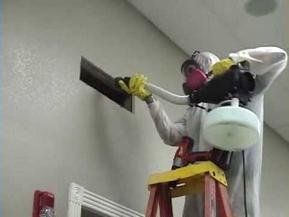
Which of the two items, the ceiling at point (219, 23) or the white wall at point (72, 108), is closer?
the white wall at point (72, 108)

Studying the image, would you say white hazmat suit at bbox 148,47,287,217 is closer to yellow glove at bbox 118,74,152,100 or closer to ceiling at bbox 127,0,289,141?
yellow glove at bbox 118,74,152,100

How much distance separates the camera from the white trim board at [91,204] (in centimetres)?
254

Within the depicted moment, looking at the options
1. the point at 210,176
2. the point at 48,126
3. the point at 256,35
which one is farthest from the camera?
the point at 256,35

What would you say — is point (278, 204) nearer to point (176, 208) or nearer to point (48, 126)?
point (176, 208)

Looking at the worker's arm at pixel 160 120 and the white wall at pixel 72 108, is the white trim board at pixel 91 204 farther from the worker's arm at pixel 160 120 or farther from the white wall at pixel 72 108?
the worker's arm at pixel 160 120

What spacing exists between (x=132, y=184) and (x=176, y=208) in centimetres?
38

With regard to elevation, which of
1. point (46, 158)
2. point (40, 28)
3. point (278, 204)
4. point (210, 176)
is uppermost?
point (40, 28)

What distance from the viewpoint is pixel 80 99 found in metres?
2.91

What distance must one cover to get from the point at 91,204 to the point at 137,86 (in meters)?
0.65

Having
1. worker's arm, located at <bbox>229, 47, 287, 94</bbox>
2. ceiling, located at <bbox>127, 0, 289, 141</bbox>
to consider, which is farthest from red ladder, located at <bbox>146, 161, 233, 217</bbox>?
ceiling, located at <bbox>127, 0, 289, 141</bbox>

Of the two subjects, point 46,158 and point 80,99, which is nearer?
point 46,158

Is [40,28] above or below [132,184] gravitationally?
above

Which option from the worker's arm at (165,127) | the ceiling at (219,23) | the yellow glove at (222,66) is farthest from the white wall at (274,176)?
the yellow glove at (222,66)

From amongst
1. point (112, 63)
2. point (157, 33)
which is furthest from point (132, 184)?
point (157, 33)
